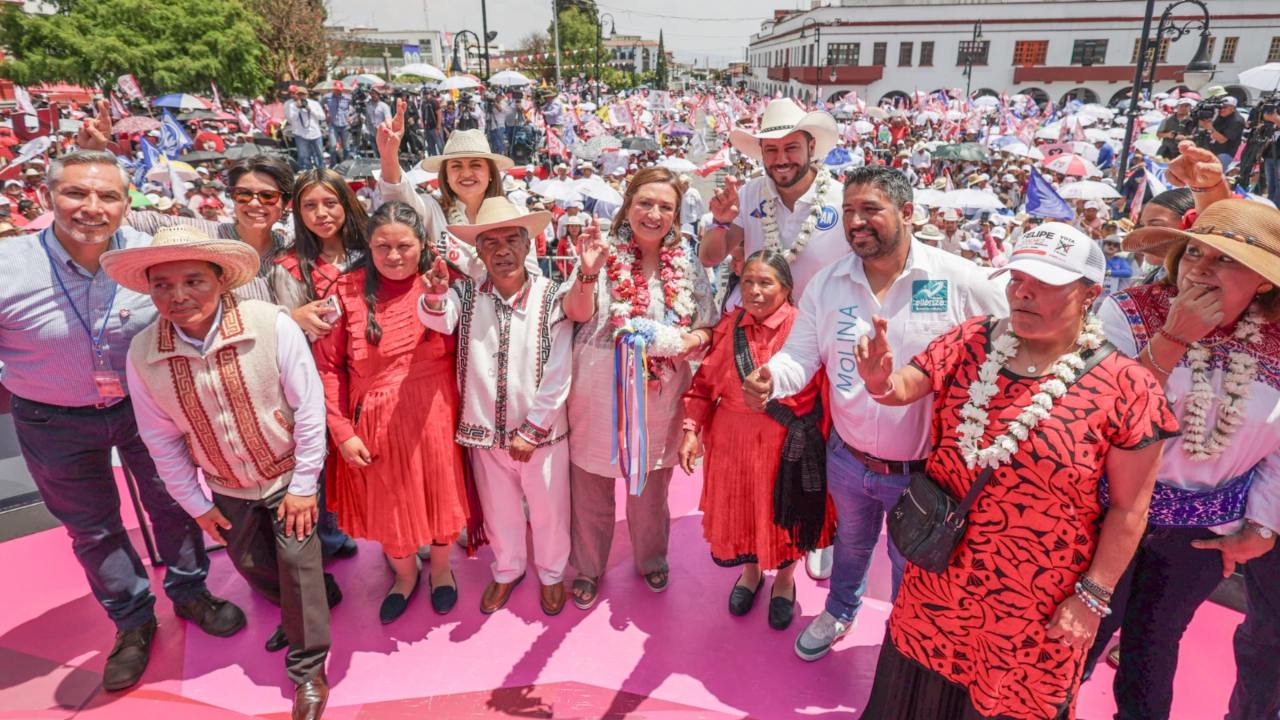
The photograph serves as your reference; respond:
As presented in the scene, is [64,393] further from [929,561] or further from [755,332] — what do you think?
[929,561]

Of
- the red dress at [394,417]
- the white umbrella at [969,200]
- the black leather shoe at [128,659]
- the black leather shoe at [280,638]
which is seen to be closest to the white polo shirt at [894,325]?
the red dress at [394,417]

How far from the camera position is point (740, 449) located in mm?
2803

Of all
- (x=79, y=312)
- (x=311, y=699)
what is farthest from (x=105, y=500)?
(x=311, y=699)

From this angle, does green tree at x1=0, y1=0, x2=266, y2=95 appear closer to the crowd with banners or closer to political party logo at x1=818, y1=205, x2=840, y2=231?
the crowd with banners

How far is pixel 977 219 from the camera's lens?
1005 centimetres

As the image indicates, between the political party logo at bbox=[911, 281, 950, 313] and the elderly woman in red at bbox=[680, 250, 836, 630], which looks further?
the elderly woman in red at bbox=[680, 250, 836, 630]

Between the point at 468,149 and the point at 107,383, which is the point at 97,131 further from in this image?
the point at 468,149

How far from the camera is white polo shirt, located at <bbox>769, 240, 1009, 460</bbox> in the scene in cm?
238

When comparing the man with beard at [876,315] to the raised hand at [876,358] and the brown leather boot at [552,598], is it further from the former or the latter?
the brown leather boot at [552,598]

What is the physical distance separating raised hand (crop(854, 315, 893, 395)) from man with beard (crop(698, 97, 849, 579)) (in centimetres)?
126

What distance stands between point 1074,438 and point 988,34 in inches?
1941

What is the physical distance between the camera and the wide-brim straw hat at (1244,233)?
5.80ft

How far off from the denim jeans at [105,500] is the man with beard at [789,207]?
2.68 metres

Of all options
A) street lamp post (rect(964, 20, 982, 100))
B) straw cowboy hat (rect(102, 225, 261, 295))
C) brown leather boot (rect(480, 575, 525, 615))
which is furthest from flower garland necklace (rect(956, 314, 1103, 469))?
street lamp post (rect(964, 20, 982, 100))
